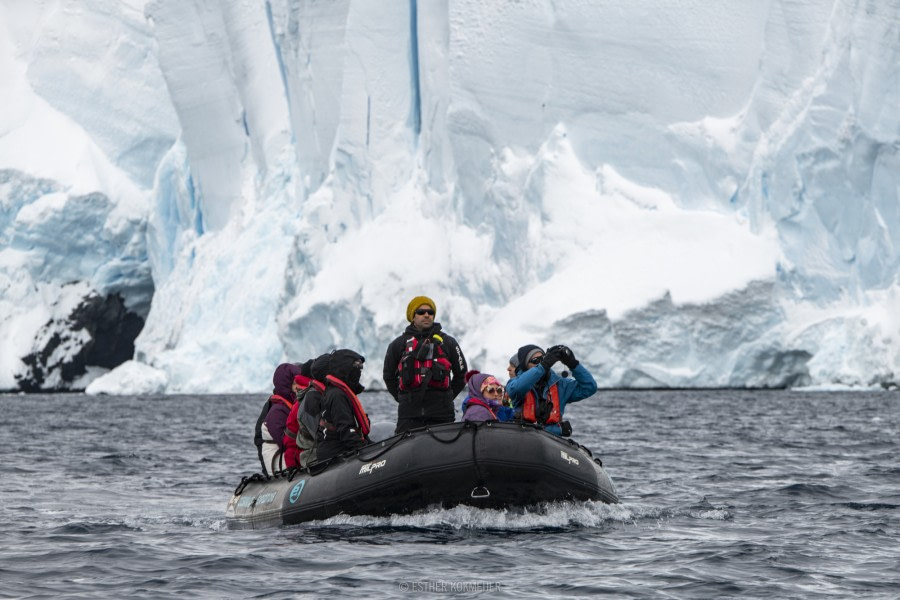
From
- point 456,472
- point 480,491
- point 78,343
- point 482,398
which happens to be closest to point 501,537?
point 480,491

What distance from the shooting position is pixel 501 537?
8.09 meters

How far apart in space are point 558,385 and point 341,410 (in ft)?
4.94

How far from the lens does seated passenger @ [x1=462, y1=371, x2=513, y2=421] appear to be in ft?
28.2

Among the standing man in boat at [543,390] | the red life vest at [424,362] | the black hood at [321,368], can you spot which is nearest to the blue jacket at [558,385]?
the standing man in boat at [543,390]

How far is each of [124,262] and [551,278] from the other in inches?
887

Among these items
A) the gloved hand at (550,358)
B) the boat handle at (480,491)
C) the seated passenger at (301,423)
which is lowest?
the boat handle at (480,491)

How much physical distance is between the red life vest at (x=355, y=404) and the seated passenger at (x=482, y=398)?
2.32 ft

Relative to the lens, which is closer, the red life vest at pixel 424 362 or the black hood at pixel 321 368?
the red life vest at pixel 424 362

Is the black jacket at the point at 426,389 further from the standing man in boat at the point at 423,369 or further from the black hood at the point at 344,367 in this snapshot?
the black hood at the point at 344,367

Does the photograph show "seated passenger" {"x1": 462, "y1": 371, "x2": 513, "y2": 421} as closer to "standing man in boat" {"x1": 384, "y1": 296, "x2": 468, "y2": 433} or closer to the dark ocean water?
"standing man in boat" {"x1": 384, "y1": 296, "x2": 468, "y2": 433}

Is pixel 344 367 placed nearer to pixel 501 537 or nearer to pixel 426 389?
pixel 426 389

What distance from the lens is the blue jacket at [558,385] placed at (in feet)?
28.1

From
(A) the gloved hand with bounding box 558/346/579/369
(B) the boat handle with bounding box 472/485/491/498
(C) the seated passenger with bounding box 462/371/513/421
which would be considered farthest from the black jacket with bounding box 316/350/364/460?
(A) the gloved hand with bounding box 558/346/579/369

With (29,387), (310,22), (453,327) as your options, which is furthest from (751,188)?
(29,387)
